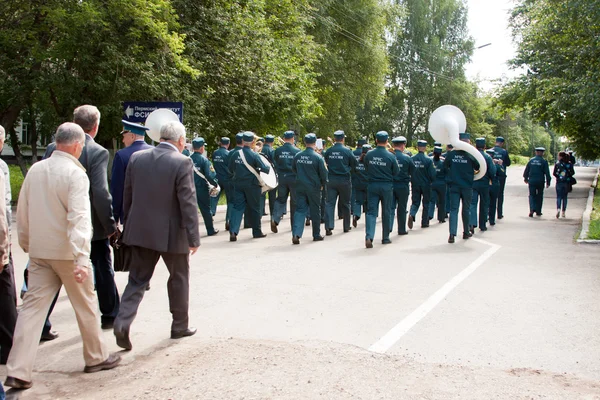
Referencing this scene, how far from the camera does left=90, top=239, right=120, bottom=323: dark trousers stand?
630 cm

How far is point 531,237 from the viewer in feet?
45.1

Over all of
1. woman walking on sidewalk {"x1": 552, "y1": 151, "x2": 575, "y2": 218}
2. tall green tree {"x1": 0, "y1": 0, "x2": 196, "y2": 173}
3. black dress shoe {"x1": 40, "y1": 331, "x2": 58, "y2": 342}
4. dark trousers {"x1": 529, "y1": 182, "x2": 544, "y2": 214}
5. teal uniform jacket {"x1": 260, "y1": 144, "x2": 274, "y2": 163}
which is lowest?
black dress shoe {"x1": 40, "y1": 331, "x2": 58, "y2": 342}

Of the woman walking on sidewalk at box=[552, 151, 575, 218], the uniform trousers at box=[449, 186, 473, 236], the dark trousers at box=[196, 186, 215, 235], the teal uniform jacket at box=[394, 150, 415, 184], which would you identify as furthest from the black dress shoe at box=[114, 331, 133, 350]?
the woman walking on sidewalk at box=[552, 151, 575, 218]

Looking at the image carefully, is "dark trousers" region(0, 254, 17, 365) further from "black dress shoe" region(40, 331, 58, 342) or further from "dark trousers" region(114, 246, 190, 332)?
"dark trousers" region(114, 246, 190, 332)

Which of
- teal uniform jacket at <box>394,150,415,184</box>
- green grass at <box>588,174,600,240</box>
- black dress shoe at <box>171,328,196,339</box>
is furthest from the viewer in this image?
teal uniform jacket at <box>394,150,415,184</box>

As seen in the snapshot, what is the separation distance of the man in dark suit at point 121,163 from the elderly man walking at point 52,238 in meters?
2.00

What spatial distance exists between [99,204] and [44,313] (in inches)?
51.4

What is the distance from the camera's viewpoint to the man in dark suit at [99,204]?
5934 mm

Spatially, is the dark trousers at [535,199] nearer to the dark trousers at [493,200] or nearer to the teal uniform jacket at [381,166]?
the dark trousers at [493,200]

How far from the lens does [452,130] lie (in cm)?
1324

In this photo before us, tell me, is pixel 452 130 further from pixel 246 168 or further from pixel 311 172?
pixel 246 168

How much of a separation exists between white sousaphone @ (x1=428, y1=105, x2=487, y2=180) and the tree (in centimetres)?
643

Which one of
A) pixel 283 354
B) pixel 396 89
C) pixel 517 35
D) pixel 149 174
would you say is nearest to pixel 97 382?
pixel 283 354

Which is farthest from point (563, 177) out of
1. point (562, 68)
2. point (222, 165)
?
point (562, 68)
